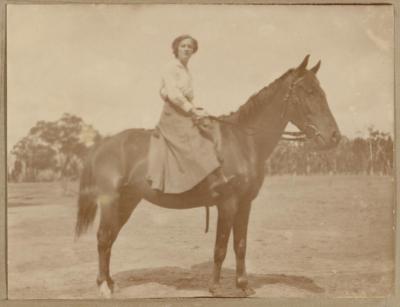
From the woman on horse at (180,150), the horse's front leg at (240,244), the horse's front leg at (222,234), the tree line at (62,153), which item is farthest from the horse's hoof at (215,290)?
the tree line at (62,153)

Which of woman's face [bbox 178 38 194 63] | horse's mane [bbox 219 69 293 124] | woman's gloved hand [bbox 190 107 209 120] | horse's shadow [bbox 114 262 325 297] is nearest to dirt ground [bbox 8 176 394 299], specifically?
horse's shadow [bbox 114 262 325 297]

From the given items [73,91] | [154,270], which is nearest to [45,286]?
[154,270]

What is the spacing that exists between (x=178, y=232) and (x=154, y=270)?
Answer: 25cm

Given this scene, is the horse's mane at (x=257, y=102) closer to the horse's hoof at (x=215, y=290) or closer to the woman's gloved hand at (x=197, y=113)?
the woman's gloved hand at (x=197, y=113)

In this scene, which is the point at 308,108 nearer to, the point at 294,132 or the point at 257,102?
the point at 294,132

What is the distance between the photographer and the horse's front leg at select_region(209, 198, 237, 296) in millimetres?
3172

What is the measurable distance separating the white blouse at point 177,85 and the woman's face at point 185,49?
0.04m

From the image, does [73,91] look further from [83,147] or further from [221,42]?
[221,42]

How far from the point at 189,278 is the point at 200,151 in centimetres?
71

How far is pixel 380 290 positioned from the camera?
10.9ft

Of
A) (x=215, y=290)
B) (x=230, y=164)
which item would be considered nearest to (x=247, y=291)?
(x=215, y=290)

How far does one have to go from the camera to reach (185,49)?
3301 mm

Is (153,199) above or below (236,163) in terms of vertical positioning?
below

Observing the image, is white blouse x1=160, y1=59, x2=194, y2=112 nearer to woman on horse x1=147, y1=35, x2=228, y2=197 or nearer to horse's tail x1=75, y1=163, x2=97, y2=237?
woman on horse x1=147, y1=35, x2=228, y2=197
